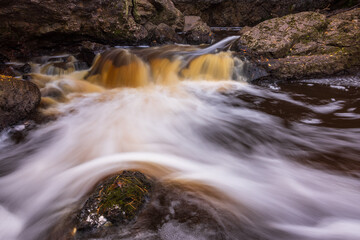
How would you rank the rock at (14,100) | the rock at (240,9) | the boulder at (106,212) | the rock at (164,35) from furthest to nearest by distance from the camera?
the rock at (240,9), the rock at (164,35), the rock at (14,100), the boulder at (106,212)

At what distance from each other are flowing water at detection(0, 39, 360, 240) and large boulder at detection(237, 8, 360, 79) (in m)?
0.45

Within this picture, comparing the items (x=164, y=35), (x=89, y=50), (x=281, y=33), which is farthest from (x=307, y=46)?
(x=89, y=50)

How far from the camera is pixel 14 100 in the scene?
154 inches

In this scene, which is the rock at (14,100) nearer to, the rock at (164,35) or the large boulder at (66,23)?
the large boulder at (66,23)

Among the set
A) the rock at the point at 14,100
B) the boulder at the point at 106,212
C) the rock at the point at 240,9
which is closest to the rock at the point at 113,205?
the boulder at the point at 106,212

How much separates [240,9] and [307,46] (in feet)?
41.8

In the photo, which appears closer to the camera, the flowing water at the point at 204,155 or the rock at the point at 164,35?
the flowing water at the point at 204,155

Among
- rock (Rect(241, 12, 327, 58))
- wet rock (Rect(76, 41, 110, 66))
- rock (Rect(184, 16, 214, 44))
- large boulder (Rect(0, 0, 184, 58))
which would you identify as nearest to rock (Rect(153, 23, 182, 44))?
rock (Rect(184, 16, 214, 44))

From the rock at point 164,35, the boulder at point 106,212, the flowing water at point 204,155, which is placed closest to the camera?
the boulder at point 106,212

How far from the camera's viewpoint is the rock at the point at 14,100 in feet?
12.3

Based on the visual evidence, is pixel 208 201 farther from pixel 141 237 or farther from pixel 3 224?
pixel 3 224

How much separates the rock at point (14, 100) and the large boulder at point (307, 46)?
17.8 feet

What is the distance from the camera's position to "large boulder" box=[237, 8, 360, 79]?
237 inches

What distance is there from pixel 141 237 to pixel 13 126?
11.4 ft
